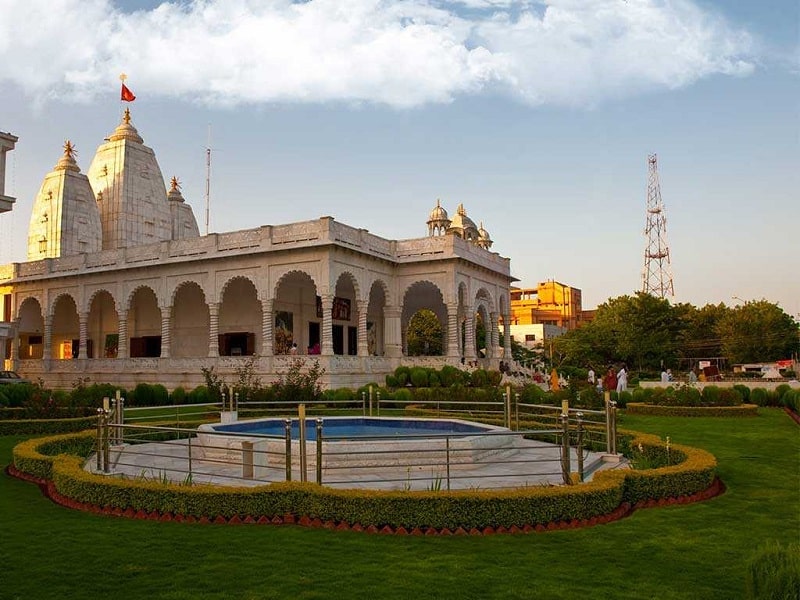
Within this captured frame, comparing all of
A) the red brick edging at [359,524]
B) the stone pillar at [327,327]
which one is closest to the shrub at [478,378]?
the stone pillar at [327,327]

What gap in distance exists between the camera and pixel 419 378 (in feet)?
88.3

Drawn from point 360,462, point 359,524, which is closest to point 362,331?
point 360,462

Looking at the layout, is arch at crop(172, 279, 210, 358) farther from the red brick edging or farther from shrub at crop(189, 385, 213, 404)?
the red brick edging

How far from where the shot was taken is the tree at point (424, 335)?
64750 millimetres

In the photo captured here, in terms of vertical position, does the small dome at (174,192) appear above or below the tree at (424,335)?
above

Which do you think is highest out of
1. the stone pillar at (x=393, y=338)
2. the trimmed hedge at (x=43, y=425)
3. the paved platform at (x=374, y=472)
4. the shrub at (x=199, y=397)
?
the stone pillar at (x=393, y=338)

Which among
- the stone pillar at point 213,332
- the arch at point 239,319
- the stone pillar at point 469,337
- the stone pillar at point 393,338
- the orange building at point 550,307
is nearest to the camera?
the stone pillar at point 213,332

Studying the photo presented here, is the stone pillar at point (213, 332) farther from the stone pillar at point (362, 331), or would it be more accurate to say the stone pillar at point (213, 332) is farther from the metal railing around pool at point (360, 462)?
the metal railing around pool at point (360, 462)

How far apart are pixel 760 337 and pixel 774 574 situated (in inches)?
2264

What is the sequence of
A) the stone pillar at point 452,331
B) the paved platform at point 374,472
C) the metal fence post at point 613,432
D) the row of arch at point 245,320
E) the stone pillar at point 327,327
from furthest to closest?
the row of arch at point 245,320 < the stone pillar at point 452,331 < the stone pillar at point 327,327 < the metal fence post at point 613,432 < the paved platform at point 374,472

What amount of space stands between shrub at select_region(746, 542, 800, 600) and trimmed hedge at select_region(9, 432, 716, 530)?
3.55 metres

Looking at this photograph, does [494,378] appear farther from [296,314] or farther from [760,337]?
[760,337]

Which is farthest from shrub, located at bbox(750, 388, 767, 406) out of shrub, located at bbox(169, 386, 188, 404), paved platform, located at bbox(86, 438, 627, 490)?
shrub, located at bbox(169, 386, 188, 404)

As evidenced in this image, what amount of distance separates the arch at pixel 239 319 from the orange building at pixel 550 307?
247 ft
